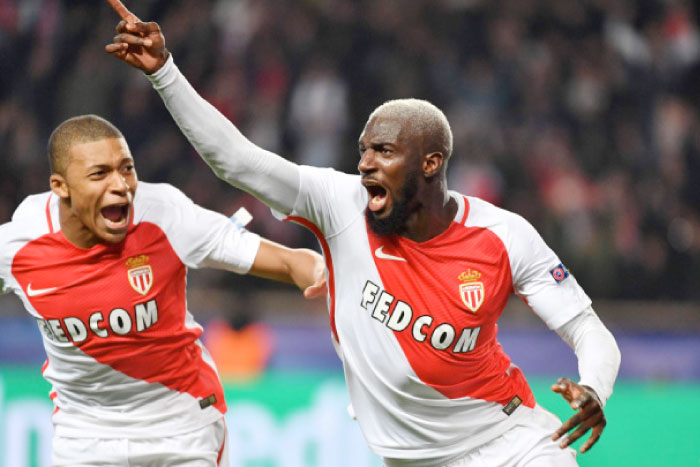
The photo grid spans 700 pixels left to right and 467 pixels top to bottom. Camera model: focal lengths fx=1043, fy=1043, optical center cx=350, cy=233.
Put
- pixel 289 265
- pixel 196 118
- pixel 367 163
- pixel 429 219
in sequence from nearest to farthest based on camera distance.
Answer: pixel 196 118, pixel 367 163, pixel 429 219, pixel 289 265

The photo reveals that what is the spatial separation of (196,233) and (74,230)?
57 cm

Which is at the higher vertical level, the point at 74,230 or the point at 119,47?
the point at 119,47

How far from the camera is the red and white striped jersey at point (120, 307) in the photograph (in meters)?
4.88

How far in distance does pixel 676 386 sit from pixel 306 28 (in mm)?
5776

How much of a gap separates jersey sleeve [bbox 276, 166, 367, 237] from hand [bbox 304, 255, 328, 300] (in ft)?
1.25

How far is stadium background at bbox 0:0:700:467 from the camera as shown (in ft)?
30.5

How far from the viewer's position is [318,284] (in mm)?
4910

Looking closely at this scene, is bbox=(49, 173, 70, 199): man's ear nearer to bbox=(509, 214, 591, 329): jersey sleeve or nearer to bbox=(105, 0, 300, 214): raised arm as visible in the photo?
bbox=(105, 0, 300, 214): raised arm

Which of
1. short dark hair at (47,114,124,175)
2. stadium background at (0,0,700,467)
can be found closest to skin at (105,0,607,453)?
short dark hair at (47,114,124,175)

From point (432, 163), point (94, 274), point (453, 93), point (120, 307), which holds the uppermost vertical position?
point (453, 93)

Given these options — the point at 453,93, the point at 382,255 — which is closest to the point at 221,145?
the point at 382,255

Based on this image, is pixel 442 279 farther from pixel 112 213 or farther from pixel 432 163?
pixel 112 213

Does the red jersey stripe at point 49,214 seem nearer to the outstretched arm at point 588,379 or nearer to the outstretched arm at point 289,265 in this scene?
the outstretched arm at point 289,265

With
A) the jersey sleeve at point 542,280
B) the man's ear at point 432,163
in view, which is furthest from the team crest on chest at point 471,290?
the man's ear at point 432,163
